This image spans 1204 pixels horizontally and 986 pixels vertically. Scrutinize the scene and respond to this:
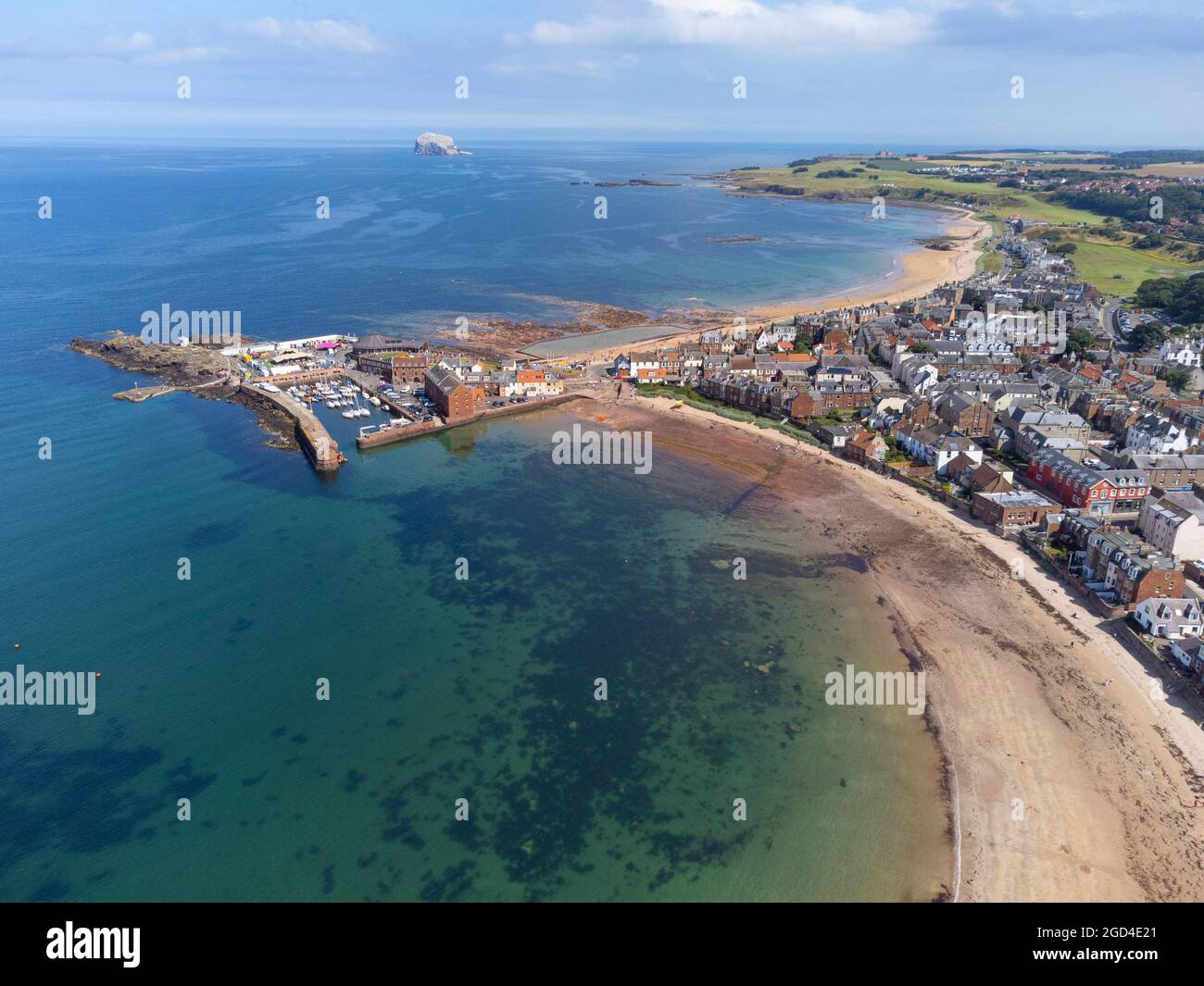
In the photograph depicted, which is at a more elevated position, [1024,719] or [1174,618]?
[1174,618]

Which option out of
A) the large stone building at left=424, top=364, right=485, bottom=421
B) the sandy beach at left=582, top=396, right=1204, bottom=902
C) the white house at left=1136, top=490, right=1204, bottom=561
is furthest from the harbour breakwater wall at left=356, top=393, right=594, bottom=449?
the white house at left=1136, top=490, right=1204, bottom=561

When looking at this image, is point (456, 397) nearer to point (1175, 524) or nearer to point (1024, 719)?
point (1024, 719)

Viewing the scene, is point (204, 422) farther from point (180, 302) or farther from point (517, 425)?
point (180, 302)

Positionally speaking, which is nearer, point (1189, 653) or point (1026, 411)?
point (1189, 653)

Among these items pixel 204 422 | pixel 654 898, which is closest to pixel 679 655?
pixel 654 898

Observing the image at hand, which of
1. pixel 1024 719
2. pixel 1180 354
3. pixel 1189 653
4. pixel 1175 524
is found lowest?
pixel 1024 719

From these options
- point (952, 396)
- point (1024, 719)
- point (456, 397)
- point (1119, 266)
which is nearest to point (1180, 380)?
point (952, 396)

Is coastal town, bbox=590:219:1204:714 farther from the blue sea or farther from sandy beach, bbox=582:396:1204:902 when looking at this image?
the blue sea
